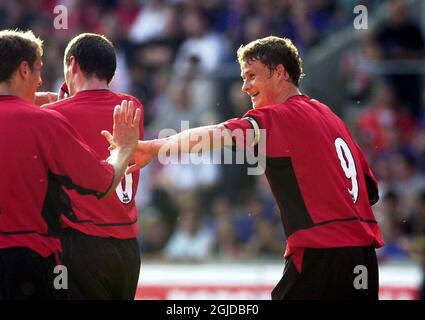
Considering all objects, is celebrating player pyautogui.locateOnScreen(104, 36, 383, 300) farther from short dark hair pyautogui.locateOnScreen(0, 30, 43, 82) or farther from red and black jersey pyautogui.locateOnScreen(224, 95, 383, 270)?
short dark hair pyautogui.locateOnScreen(0, 30, 43, 82)

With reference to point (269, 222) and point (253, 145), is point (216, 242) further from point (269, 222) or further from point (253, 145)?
point (253, 145)

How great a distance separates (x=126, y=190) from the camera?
7.17m

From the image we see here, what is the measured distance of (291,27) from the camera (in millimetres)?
14539

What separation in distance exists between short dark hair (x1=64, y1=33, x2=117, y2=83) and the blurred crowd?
212 inches

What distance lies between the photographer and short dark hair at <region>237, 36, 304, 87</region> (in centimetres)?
710

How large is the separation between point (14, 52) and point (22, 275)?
1319 millimetres

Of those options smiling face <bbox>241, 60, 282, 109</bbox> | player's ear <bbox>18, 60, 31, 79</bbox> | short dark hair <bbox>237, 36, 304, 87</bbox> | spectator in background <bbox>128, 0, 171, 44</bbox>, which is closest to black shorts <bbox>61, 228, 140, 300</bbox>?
player's ear <bbox>18, 60, 31, 79</bbox>

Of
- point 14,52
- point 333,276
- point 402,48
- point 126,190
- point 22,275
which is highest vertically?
point 402,48

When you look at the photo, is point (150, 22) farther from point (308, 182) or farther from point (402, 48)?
point (308, 182)

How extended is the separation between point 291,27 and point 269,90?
7598 mm

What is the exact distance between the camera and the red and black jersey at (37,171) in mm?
5992

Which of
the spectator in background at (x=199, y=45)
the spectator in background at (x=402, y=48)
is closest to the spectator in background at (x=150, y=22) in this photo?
the spectator in background at (x=199, y=45)

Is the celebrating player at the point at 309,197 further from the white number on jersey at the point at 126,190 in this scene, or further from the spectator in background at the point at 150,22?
the spectator in background at the point at 150,22

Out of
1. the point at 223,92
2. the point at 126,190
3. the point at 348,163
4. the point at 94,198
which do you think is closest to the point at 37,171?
the point at 94,198
